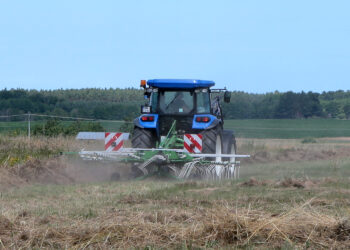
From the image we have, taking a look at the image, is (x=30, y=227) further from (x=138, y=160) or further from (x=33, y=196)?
(x=138, y=160)

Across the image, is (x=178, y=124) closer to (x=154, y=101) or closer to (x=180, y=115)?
(x=180, y=115)

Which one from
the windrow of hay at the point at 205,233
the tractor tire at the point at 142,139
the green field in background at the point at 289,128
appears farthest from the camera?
the green field in background at the point at 289,128

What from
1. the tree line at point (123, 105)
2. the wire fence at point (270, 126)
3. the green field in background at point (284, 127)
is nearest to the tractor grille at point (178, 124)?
the wire fence at point (270, 126)

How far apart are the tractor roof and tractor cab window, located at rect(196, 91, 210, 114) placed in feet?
0.80

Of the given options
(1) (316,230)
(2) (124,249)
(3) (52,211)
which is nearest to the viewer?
(2) (124,249)

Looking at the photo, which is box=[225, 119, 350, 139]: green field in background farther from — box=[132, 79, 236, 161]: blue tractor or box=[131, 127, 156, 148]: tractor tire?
box=[131, 127, 156, 148]: tractor tire

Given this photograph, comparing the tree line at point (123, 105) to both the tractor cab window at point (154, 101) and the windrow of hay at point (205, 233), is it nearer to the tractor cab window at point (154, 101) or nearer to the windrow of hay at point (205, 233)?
the tractor cab window at point (154, 101)

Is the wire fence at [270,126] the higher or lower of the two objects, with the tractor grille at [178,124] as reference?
lower

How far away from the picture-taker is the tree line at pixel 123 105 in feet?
112

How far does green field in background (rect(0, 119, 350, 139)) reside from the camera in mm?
33584

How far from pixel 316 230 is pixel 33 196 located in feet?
17.7

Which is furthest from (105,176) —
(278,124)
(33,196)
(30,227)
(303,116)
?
(303,116)

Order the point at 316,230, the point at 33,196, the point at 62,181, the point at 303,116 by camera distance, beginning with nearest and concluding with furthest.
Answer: the point at 316,230, the point at 33,196, the point at 62,181, the point at 303,116

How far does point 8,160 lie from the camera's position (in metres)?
13.9
